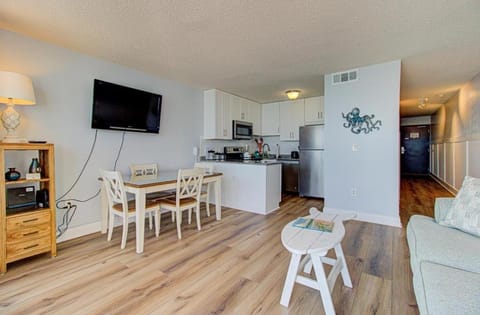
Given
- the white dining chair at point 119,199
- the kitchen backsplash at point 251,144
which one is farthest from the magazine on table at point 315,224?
the kitchen backsplash at point 251,144

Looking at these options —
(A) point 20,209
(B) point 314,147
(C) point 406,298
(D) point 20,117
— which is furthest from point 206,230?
(B) point 314,147

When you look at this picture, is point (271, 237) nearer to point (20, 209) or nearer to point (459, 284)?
point (459, 284)

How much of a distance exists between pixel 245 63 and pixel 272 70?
1.62ft

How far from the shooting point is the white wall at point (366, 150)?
3.16 metres

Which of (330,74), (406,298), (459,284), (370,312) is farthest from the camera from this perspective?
(330,74)

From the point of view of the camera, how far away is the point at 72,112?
277 cm

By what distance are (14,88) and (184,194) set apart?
6.25 ft

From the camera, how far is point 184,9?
191 cm

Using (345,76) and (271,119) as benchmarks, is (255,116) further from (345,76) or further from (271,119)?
(345,76)

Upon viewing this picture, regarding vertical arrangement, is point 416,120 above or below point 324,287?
above

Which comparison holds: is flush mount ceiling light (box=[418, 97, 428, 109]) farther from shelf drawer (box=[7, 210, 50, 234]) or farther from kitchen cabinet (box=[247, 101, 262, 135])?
shelf drawer (box=[7, 210, 50, 234])

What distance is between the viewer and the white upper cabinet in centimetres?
450

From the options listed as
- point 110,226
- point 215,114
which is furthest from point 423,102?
point 110,226

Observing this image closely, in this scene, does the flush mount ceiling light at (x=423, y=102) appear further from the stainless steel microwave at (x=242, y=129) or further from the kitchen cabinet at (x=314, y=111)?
the stainless steel microwave at (x=242, y=129)
